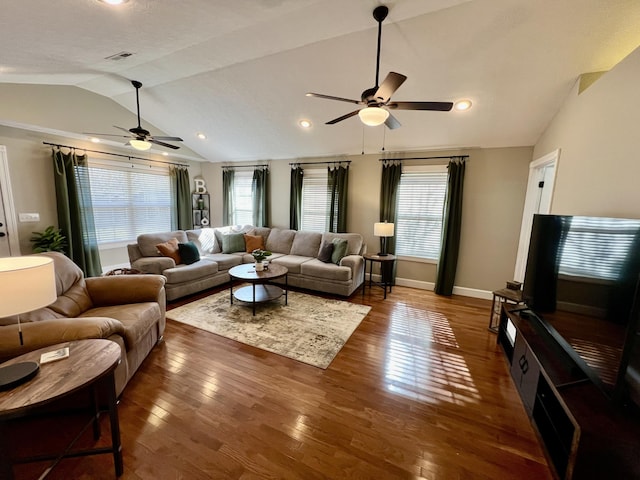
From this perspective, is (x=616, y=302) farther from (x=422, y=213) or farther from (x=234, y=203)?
(x=234, y=203)

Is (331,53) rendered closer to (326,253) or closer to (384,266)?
(326,253)

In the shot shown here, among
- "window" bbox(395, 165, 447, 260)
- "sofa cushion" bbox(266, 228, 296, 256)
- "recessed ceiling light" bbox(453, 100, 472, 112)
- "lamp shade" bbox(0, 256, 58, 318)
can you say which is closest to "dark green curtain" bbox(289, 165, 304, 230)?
"sofa cushion" bbox(266, 228, 296, 256)

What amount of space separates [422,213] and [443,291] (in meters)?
1.37

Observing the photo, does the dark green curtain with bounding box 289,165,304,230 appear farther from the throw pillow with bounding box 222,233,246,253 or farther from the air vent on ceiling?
the air vent on ceiling

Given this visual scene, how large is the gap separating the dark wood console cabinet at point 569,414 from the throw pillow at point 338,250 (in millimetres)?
2556

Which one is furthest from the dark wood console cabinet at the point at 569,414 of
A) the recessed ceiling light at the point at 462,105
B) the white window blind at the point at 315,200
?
the white window blind at the point at 315,200

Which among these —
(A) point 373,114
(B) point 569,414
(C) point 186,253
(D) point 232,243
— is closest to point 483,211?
(A) point 373,114

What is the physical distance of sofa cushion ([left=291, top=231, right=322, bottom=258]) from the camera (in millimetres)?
4875

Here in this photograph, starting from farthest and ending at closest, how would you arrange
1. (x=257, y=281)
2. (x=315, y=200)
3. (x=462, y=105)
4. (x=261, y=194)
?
(x=261, y=194) → (x=315, y=200) → (x=257, y=281) → (x=462, y=105)

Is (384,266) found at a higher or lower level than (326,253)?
lower

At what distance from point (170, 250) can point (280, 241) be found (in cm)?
194

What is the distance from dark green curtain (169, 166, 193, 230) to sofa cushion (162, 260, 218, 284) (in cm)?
224

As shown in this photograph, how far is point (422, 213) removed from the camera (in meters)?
4.46

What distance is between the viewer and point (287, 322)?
3.18 meters
